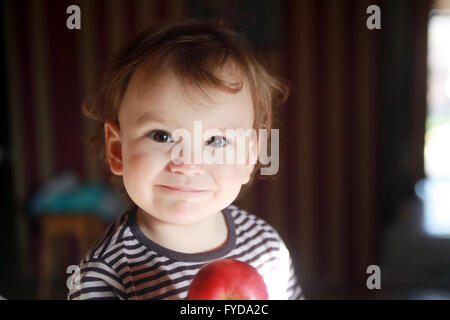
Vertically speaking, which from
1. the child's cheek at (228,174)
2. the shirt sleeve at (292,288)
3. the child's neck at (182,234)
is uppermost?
the child's cheek at (228,174)

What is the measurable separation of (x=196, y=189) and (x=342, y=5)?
1561mm

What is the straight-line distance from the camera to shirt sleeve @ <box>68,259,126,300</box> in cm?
40

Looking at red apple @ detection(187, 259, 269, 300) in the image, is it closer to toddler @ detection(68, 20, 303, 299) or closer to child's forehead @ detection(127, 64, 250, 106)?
toddler @ detection(68, 20, 303, 299)

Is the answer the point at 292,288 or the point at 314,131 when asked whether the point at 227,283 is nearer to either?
the point at 292,288

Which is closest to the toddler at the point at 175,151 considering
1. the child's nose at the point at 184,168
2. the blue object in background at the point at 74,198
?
the child's nose at the point at 184,168

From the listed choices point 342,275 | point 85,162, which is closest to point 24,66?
point 85,162

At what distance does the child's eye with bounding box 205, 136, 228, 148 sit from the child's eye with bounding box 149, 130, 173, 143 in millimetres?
35

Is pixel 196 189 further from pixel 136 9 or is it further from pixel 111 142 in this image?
pixel 136 9

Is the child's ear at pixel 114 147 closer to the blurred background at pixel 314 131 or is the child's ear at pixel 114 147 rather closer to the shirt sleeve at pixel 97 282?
the shirt sleeve at pixel 97 282

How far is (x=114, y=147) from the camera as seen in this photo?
43 centimetres

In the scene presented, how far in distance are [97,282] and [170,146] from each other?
14cm

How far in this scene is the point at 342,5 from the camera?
1.72m

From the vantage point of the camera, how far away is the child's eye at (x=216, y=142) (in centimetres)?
39

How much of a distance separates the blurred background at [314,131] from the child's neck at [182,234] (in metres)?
1.08
